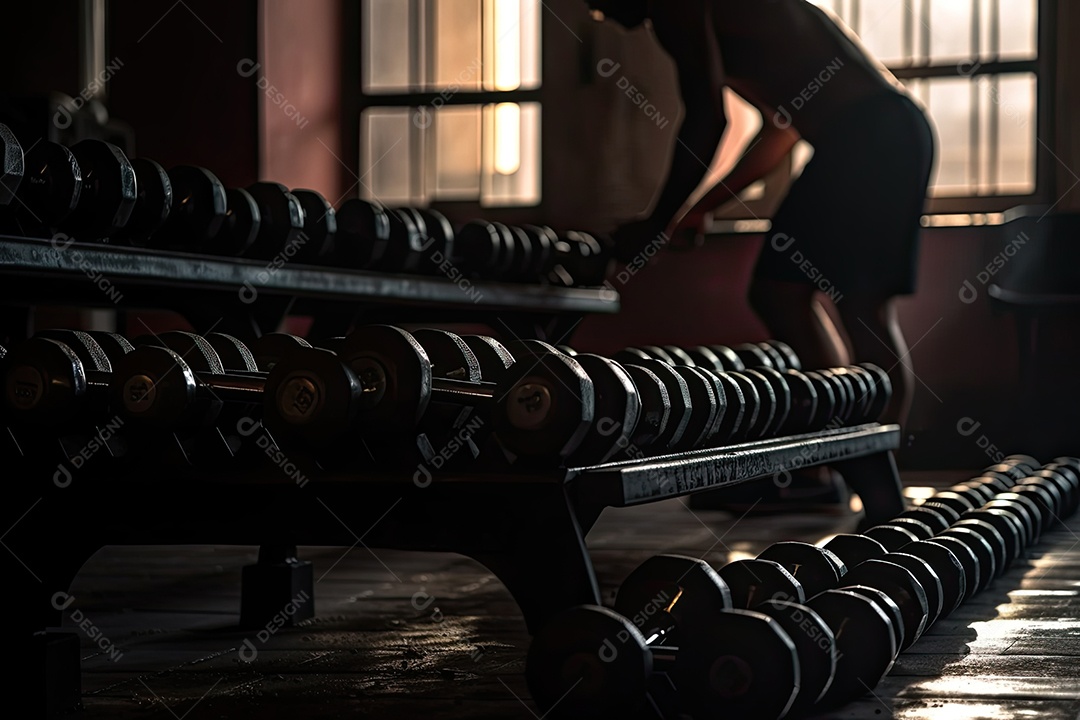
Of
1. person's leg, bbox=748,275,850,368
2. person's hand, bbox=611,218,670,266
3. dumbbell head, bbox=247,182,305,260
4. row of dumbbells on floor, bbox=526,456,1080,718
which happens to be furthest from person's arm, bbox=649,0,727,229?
row of dumbbells on floor, bbox=526,456,1080,718

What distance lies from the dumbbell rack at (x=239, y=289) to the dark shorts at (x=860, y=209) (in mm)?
526

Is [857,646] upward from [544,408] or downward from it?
downward

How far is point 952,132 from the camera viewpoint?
5.33m

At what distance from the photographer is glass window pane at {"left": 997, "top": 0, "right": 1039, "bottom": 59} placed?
204 inches

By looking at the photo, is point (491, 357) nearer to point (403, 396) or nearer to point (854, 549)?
point (403, 396)

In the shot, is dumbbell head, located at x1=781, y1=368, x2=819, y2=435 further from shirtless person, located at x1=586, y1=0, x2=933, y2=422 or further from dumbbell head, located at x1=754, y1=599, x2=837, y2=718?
shirtless person, located at x1=586, y1=0, x2=933, y2=422

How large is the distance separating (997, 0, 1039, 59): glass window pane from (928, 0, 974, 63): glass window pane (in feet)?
0.40

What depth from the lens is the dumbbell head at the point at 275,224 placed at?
231 centimetres

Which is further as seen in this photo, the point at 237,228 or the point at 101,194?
the point at 237,228

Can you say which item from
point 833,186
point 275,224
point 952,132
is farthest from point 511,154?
point 275,224

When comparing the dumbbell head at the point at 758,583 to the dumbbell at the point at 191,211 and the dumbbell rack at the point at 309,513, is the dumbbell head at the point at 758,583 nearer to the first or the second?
the dumbbell rack at the point at 309,513

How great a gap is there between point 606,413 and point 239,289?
0.96 m

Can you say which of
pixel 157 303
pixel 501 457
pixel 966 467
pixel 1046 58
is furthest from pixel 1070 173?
pixel 501 457

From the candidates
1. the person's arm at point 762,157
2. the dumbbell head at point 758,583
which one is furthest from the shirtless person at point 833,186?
the dumbbell head at point 758,583
